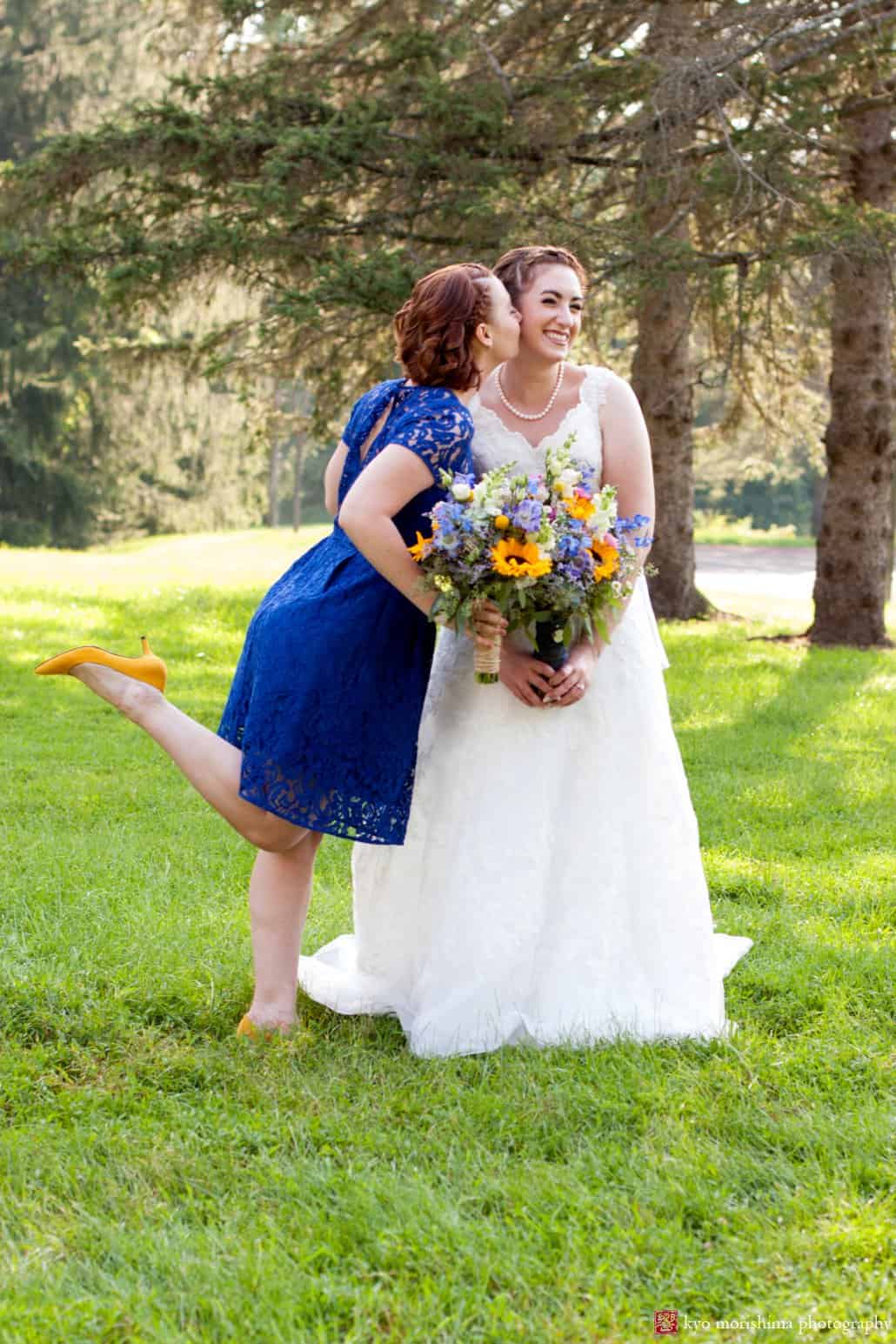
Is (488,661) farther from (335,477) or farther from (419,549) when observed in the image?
(335,477)

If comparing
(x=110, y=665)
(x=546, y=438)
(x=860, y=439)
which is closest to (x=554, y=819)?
(x=546, y=438)

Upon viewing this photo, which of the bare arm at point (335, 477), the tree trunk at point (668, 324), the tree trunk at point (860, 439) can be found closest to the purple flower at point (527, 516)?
the bare arm at point (335, 477)

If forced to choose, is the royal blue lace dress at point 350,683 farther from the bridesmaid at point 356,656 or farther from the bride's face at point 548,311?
the bride's face at point 548,311

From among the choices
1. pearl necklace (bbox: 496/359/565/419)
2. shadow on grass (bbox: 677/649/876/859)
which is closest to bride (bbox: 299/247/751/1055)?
pearl necklace (bbox: 496/359/565/419)

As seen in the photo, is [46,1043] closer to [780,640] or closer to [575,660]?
[575,660]

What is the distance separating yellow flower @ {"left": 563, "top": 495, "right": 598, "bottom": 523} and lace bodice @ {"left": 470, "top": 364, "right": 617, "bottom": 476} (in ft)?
1.26

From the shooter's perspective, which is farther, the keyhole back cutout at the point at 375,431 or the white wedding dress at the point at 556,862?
the white wedding dress at the point at 556,862

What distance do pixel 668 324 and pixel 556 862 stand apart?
380 inches

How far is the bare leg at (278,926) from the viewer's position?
3709mm

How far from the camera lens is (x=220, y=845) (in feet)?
18.6

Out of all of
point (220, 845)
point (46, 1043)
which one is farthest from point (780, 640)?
point (46, 1043)

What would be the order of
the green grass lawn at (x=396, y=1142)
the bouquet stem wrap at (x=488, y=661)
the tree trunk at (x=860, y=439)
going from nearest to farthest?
the green grass lawn at (x=396, y=1142) → the bouquet stem wrap at (x=488, y=661) → the tree trunk at (x=860, y=439)

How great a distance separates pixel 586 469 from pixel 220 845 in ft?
8.75

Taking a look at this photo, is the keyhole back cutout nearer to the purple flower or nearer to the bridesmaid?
the bridesmaid
